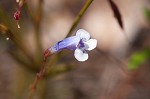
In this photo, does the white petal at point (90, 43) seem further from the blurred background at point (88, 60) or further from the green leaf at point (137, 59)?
the green leaf at point (137, 59)

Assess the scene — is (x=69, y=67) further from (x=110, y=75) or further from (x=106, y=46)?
Answer: (x=106, y=46)

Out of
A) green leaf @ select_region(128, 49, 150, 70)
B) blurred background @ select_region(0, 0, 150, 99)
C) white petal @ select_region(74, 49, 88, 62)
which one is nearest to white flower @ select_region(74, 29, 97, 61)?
white petal @ select_region(74, 49, 88, 62)

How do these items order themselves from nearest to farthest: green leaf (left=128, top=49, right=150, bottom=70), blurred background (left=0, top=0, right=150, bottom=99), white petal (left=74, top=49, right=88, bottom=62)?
white petal (left=74, top=49, right=88, bottom=62) → green leaf (left=128, top=49, right=150, bottom=70) → blurred background (left=0, top=0, right=150, bottom=99)

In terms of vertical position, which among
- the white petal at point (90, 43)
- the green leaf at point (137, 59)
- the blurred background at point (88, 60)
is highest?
the white petal at point (90, 43)

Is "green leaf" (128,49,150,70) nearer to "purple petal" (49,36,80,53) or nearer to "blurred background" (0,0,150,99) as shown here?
"blurred background" (0,0,150,99)

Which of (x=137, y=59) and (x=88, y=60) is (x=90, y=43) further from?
(x=88, y=60)

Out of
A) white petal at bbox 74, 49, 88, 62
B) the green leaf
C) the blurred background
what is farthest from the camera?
the blurred background

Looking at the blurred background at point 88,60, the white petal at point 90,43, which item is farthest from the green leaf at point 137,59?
A: the white petal at point 90,43

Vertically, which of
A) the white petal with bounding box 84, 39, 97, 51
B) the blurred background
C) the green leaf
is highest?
the white petal with bounding box 84, 39, 97, 51

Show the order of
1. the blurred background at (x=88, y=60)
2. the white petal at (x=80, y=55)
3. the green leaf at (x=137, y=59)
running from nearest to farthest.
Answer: the white petal at (x=80, y=55) < the green leaf at (x=137, y=59) < the blurred background at (x=88, y=60)
